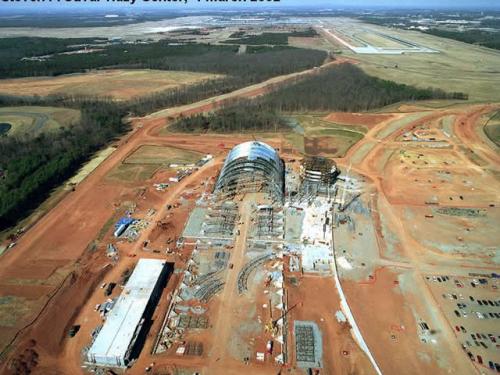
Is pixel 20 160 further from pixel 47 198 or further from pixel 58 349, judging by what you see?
pixel 58 349

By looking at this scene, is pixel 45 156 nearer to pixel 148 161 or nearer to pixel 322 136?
pixel 148 161

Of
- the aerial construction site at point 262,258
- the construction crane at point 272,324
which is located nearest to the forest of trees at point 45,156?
the aerial construction site at point 262,258

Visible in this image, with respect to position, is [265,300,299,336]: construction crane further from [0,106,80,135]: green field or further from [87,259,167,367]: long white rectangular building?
[0,106,80,135]: green field

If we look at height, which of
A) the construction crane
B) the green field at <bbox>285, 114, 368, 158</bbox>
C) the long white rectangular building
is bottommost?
the construction crane

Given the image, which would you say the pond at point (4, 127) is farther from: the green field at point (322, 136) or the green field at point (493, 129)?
the green field at point (493, 129)

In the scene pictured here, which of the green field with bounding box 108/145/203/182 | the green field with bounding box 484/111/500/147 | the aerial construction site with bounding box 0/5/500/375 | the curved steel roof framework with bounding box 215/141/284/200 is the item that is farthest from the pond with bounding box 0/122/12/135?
the green field with bounding box 484/111/500/147

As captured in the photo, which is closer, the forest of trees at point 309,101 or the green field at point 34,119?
the forest of trees at point 309,101
